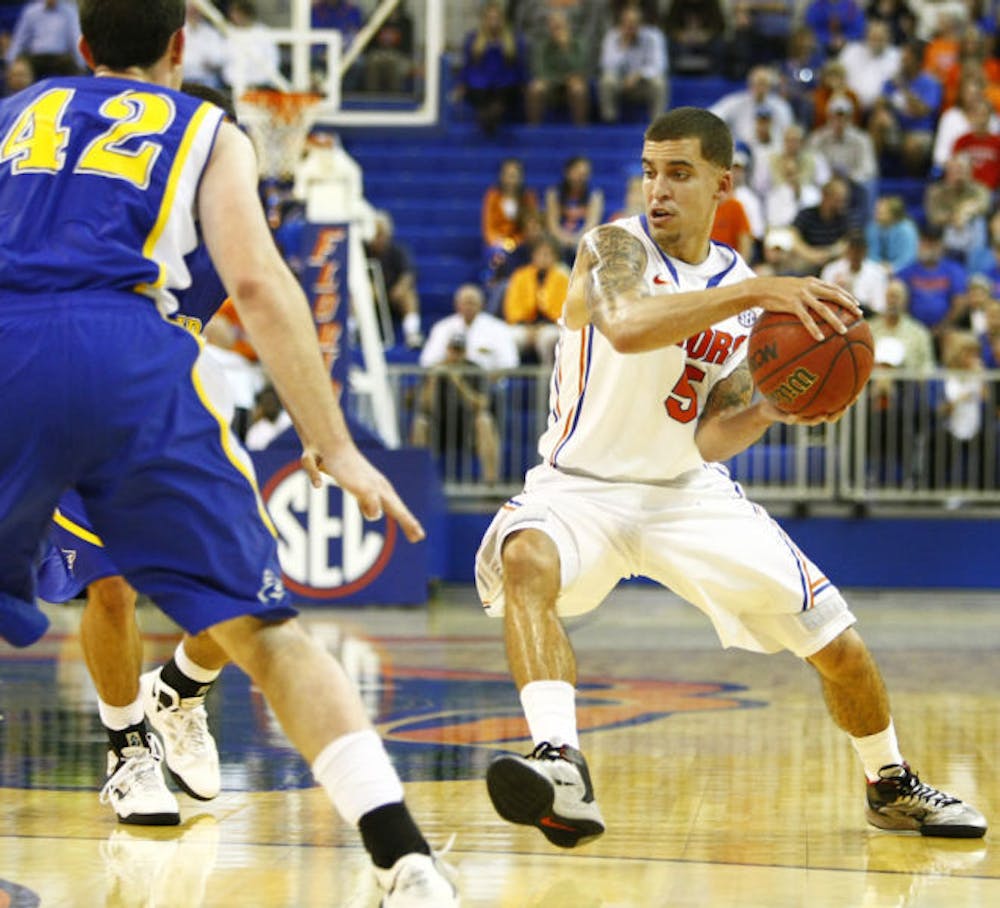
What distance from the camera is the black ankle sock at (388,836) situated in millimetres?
3570

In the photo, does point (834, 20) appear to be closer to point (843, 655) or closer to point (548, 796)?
point (843, 655)

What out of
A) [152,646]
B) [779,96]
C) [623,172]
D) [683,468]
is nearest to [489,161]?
[623,172]

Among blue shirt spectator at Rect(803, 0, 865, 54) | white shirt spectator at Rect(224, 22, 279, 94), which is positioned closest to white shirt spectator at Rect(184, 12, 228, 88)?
white shirt spectator at Rect(224, 22, 279, 94)

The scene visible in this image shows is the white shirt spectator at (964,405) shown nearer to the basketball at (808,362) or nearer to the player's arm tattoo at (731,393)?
the player's arm tattoo at (731,393)

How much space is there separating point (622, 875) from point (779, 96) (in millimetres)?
14979

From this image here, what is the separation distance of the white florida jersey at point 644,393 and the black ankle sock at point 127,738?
1437 millimetres

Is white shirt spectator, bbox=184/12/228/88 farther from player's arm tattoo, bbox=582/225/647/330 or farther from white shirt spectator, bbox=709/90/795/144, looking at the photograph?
player's arm tattoo, bbox=582/225/647/330

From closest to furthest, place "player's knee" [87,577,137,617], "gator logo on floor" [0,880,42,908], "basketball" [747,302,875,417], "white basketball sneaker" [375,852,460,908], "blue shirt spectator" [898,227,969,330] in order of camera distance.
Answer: "white basketball sneaker" [375,852,460,908]
"gator logo on floor" [0,880,42,908]
"basketball" [747,302,875,417]
"player's knee" [87,577,137,617]
"blue shirt spectator" [898,227,969,330]

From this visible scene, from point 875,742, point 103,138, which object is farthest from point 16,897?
point 875,742

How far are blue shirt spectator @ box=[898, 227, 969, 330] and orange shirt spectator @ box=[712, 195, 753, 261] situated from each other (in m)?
1.49

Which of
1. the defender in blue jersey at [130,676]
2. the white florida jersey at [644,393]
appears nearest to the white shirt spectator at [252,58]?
the defender in blue jersey at [130,676]

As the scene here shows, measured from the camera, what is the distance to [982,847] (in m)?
4.80

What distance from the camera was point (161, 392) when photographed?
3.71 metres

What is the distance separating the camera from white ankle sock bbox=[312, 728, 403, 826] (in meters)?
3.60
